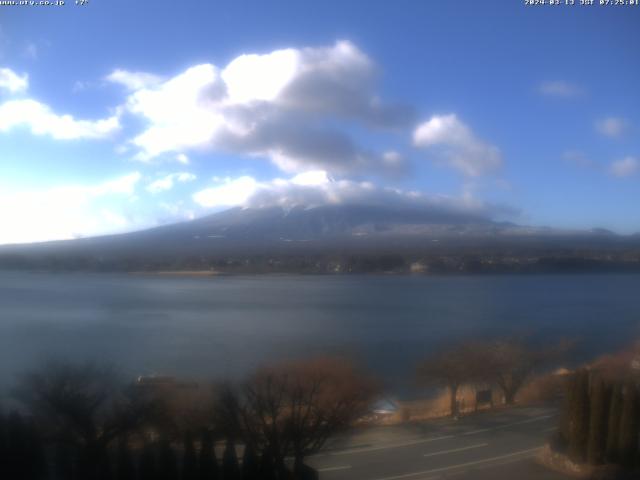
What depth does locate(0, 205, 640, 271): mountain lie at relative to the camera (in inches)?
251

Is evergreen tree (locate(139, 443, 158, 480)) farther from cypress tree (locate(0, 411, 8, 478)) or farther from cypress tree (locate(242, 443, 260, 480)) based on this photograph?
cypress tree (locate(0, 411, 8, 478))

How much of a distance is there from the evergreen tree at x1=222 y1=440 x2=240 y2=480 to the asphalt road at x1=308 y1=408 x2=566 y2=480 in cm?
57

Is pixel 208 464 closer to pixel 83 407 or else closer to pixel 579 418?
pixel 83 407

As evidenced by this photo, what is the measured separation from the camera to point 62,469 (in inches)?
161

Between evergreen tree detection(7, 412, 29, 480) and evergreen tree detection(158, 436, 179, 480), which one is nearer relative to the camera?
evergreen tree detection(158, 436, 179, 480)

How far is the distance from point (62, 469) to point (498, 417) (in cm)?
357

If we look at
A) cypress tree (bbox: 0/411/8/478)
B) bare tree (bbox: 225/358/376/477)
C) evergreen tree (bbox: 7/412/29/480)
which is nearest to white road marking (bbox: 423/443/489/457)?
bare tree (bbox: 225/358/376/477)

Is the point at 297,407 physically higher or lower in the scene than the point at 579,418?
higher

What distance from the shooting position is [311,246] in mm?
6539

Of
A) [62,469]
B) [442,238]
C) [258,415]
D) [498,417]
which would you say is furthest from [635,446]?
[62,469]

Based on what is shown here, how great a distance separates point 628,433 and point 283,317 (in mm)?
3432

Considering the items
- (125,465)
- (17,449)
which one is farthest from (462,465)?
(17,449)

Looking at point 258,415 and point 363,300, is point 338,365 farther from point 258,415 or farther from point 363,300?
point 363,300

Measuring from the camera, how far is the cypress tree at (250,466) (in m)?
3.97
